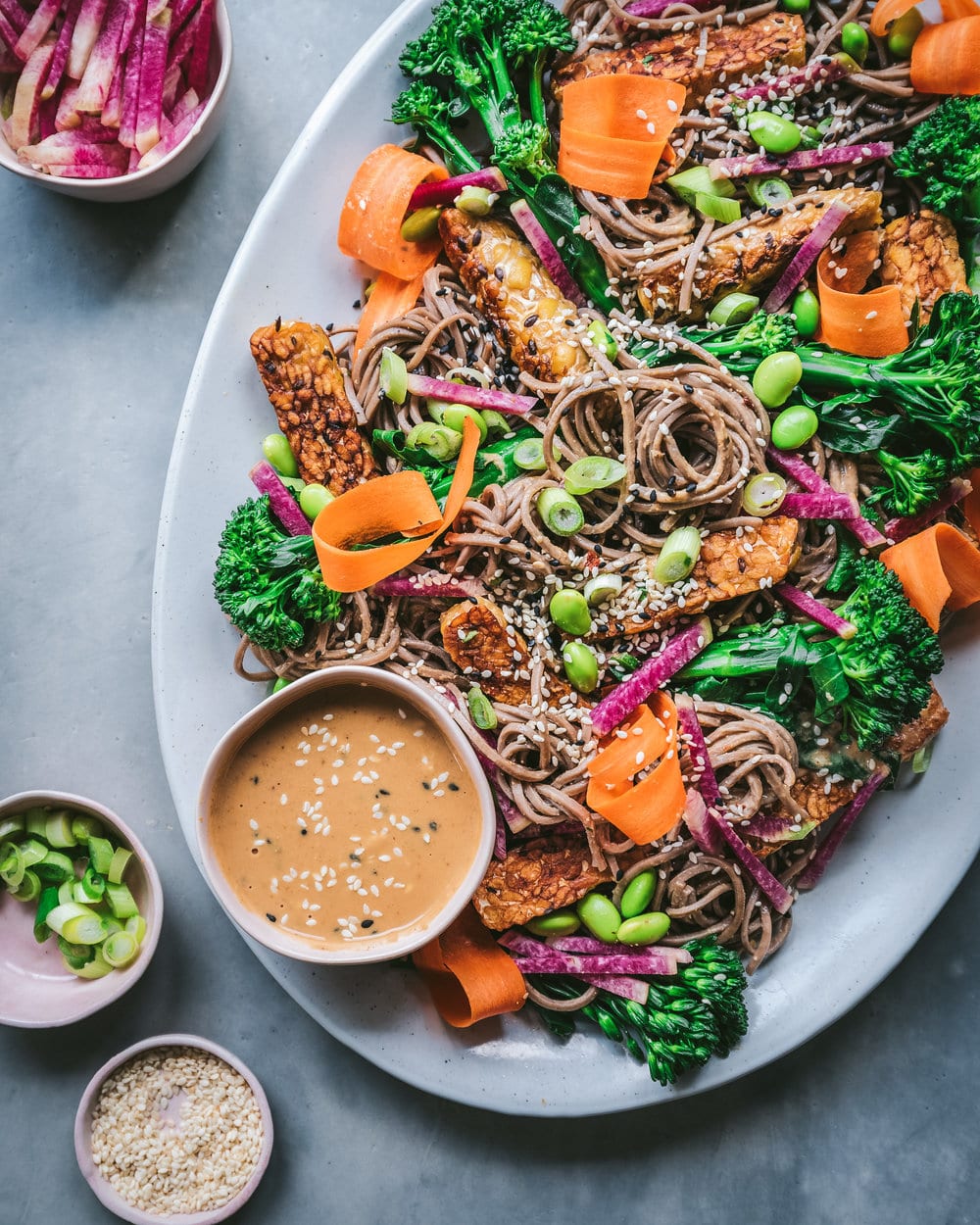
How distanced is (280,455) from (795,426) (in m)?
1.77

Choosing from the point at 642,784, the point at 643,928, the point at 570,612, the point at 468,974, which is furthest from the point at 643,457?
the point at 468,974

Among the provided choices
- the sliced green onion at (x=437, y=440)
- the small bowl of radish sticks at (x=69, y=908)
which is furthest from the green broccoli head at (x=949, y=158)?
the small bowl of radish sticks at (x=69, y=908)

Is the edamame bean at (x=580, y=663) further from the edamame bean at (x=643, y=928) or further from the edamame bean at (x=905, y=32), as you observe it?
the edamame bean at (x=905, y=32)

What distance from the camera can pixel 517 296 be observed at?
3.08m

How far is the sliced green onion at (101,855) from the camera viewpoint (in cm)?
346

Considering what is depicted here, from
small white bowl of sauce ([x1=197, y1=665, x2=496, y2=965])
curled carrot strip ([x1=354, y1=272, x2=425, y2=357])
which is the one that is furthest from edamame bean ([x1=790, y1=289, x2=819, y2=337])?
small white bowl of sauce ([x1=197, y1=665, x2=496, y2=965])

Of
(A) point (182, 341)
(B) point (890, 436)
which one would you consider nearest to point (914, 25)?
(B) point (890, 436)

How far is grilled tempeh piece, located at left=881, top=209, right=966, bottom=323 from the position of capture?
3.04 m

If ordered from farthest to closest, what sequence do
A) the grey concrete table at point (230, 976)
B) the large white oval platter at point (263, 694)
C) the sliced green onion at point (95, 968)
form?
the grey concrete table at point (230, 976)
the sliced green onion at point (95, 968)
the large white oval platter at point (263, 694)

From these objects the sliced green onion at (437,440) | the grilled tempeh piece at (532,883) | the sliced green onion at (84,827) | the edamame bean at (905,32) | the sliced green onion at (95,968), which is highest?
the edamame bean at (905,32)

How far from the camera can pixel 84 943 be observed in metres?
3.41

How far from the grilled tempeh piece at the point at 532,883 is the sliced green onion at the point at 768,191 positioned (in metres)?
2.33

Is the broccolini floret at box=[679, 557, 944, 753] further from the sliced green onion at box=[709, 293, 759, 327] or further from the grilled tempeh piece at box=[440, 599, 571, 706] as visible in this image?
the sliced green onion at box=[709, 293, 759, 327]

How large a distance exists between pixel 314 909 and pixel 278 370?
1.82m
